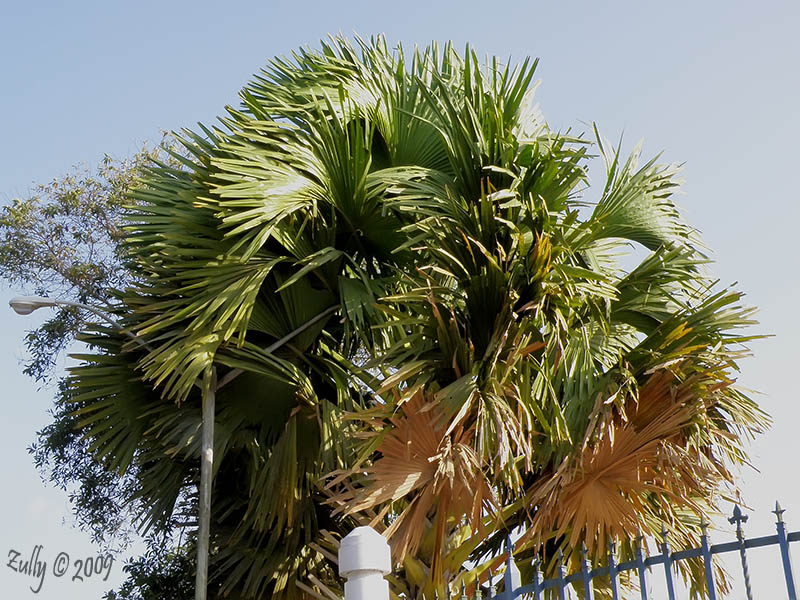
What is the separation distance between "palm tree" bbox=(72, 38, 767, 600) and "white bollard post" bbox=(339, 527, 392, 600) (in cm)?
265

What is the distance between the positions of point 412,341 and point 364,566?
11.9 ft

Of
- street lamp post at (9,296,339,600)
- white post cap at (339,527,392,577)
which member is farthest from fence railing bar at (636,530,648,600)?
street lamp post at (9,296,339,600)

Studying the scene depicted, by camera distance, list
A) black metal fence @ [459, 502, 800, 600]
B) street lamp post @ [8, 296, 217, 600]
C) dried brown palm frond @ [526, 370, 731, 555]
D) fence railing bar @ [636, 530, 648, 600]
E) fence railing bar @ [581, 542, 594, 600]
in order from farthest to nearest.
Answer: street lamp post @ [8, 296, 217, 600], dried brown palm frond @ [526, 370, 731, 555], fence railing bar @ [581, 542, 594, 600], fence railing bar @ [636, 530, 648, 600], black metal fence @ [459, 502, 800, 600]

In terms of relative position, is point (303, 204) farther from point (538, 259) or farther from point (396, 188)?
point (538, 259)

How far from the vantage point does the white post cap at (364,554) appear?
9.89ft

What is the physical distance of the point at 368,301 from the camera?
23.9 ft

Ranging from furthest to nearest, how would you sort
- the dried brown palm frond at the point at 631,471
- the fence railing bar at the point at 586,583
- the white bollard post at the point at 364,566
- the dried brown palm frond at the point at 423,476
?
the dried brown palm frond at the point at 631,471, the dried brown palm frond at the point at 423,476, the fence railing bar at the point at 586,583, the white bollard post at the point at 364,566

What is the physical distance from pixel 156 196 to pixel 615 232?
3.88 m

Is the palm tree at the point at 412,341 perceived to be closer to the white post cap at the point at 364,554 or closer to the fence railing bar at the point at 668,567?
the fence railing bar at the point at 668,567

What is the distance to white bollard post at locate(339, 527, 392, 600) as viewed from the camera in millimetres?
3006

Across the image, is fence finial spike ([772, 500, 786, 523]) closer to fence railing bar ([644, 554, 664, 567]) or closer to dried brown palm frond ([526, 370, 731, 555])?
fence railing bar ([644, 554, 664, 567])

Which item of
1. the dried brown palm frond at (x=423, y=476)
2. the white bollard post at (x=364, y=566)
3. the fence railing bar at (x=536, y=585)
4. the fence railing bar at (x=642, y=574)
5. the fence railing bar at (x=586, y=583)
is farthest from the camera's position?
the dried brown palm frond at (x=423, y=476)

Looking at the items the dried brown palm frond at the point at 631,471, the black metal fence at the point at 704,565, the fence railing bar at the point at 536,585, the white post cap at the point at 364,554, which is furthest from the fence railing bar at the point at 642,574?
the dried brown palm frond at the point at 631,471

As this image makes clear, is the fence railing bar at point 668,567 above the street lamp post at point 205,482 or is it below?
below
